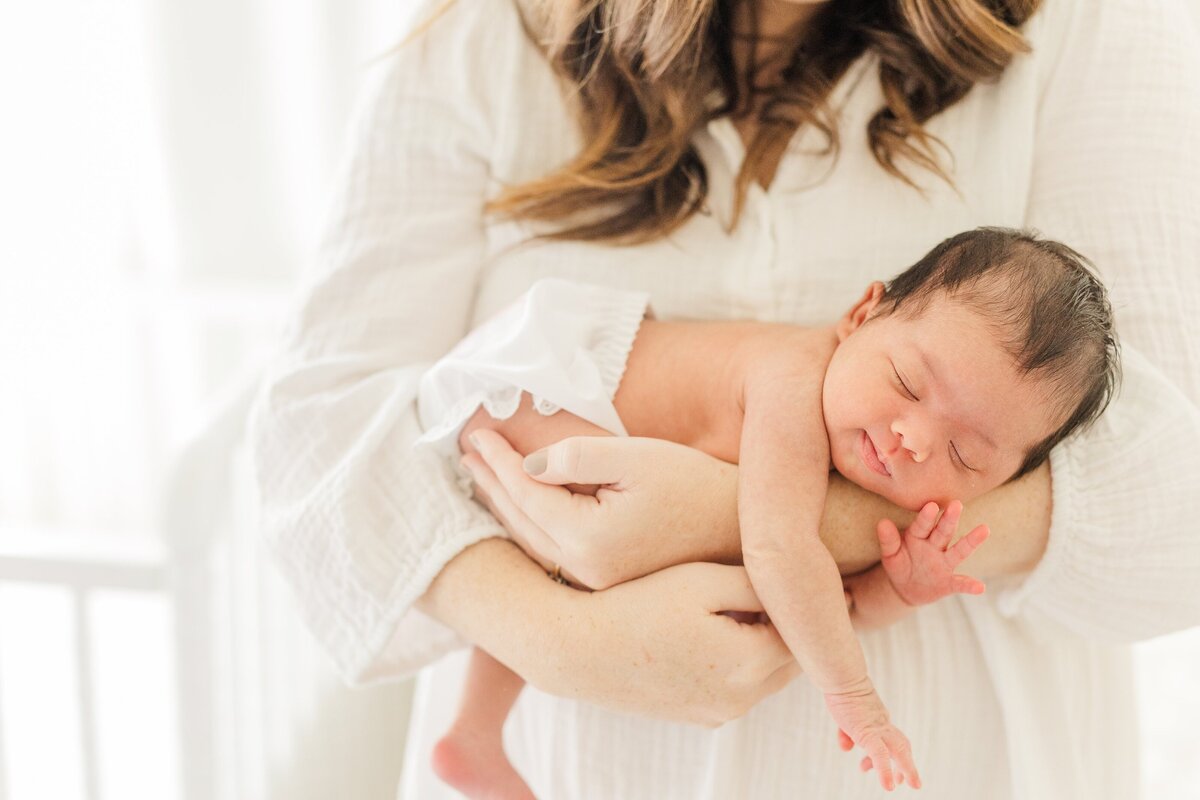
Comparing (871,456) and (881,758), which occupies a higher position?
(871,456)

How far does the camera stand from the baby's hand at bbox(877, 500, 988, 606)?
34.7 inches

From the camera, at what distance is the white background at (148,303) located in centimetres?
173

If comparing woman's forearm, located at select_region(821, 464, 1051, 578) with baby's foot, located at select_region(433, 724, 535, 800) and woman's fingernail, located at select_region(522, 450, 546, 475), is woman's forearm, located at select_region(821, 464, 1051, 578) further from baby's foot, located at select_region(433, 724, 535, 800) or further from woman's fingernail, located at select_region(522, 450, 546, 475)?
baby's foot, located at select_region(433, 724, 535, 800)

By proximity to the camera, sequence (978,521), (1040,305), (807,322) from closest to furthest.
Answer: (1040,305), (978,521), (807,322)

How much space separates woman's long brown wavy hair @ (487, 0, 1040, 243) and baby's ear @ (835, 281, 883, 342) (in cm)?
15

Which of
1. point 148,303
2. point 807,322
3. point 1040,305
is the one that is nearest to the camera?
point 1040,305

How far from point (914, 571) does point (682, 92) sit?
529 millimetres

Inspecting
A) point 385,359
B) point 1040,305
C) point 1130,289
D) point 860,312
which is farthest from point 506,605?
point 1130,289

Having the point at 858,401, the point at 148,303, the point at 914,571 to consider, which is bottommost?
the point at 148,303

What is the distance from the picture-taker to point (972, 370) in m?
0.85

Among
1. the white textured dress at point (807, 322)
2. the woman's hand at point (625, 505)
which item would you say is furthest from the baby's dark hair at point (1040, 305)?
the woman's hand at point (625, 505)

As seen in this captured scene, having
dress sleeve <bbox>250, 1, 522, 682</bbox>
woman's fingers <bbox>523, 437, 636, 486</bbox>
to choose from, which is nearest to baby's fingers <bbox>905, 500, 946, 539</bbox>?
woman's fingers <bbox>523, 437, 636, 486</bbox>

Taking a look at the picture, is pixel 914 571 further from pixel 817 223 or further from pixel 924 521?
pixel 817 223

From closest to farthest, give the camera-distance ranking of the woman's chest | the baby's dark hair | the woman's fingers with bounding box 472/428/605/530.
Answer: the baby's dark hair → the woman's fingers with bounding box 472/428/605/530 → the woman's chest
